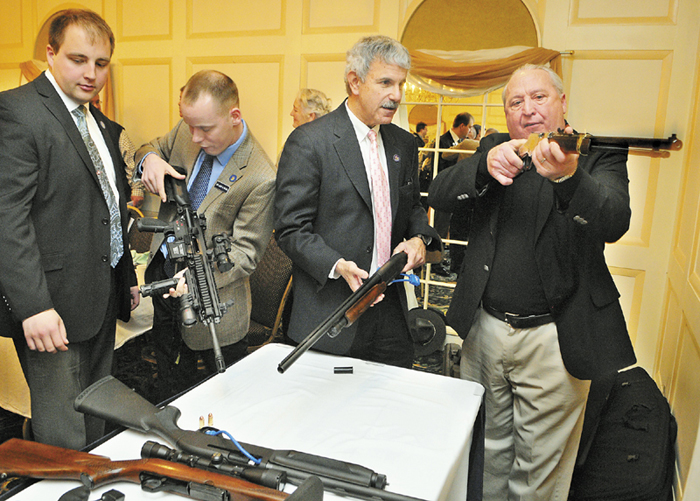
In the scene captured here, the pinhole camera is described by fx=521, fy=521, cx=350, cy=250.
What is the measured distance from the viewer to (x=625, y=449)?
7.59 ft

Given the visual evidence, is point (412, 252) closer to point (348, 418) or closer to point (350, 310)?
point (350, 310)

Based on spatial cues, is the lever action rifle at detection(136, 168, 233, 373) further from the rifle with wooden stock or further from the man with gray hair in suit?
the rifle with wooden stock

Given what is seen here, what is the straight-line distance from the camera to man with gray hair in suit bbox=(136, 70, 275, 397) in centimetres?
193

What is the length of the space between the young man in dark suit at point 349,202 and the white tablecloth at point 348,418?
28 centimetres

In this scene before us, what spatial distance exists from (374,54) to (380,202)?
21.1 inches

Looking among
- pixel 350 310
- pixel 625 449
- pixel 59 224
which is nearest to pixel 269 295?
pixel 59 224

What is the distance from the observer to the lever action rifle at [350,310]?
1.28 metres

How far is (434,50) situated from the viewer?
166 inches

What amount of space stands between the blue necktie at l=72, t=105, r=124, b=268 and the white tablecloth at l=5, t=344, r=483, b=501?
0.64 meters

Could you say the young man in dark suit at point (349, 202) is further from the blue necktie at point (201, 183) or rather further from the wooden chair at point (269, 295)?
the wooden chair at point (269, 295)

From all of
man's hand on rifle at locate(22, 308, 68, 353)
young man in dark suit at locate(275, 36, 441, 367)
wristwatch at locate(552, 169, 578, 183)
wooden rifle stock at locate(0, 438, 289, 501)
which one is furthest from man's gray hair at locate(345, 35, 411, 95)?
wooden rifle stock at locate(0, 438, 289, 501)

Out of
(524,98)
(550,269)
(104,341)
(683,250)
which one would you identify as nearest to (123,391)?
(104,341)

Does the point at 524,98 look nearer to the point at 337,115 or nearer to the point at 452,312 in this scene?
the point at 337,115

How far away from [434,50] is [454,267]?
189cm
